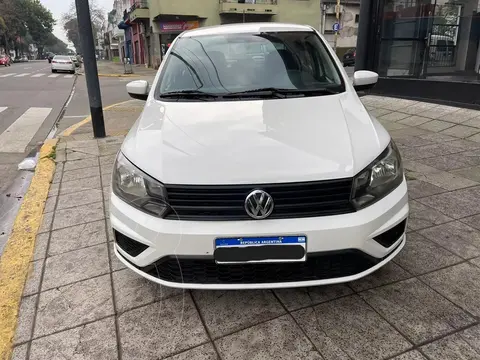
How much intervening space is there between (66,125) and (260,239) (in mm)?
8063

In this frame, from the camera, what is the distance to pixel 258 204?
2.04 metres

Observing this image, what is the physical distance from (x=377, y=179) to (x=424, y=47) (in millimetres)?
7574

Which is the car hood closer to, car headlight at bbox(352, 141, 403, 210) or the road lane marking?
car headlight at bbox(352, 141, 403, 210)

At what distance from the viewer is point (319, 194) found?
6.84 feet

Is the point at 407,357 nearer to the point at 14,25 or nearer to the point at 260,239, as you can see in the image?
the point at 260,239

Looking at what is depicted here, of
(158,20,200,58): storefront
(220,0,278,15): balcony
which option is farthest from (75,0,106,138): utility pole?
(220,0,278,15): balcony

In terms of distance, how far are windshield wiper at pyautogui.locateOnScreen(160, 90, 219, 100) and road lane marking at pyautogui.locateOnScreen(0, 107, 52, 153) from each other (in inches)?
182

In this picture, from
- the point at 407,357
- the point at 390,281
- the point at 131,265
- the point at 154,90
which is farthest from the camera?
the point at 154,90

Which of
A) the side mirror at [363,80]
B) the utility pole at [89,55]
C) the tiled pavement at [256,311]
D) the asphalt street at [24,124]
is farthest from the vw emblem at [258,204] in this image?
the utility pole at [89,55]

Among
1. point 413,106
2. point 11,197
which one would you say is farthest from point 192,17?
point 11,197

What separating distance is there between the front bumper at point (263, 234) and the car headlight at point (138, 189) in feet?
0.15

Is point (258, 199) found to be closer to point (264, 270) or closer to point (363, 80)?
point (264, 270)

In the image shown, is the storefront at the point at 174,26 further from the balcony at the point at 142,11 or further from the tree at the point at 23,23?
the tree at the point at 23,23

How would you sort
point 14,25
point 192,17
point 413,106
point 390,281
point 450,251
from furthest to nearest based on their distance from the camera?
point 14,25
point 192,17
point 413,106
point 450,251
point 390,281
